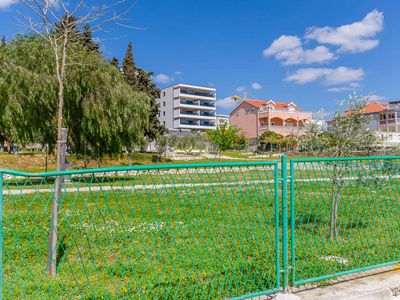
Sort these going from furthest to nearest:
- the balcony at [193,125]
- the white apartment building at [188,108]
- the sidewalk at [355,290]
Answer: the white apartment building at [188,108]
the balcony at [193,125]
the sidewalk at [355,290]

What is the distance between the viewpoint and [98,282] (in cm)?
384

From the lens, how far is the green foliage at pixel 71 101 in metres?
14.5

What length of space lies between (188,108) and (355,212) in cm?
7029

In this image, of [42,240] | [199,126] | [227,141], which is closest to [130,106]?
[42,240]

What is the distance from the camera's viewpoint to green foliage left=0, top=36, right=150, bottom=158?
14.5 m

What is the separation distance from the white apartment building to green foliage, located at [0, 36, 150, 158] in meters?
55.6

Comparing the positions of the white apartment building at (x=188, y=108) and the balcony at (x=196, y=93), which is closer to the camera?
the white apartment building at (x=188, y=108)

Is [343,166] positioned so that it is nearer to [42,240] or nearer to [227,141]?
[42,240]

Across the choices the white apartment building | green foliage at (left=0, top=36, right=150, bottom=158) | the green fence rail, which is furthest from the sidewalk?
the white apartment building

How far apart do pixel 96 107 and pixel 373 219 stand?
12.9m

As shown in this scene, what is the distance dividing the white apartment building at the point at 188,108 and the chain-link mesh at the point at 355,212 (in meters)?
67.7

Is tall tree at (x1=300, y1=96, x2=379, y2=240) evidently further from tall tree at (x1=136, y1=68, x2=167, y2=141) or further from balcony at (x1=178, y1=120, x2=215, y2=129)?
balcony at (x1=178, y1=120, x2=215, y2=129)

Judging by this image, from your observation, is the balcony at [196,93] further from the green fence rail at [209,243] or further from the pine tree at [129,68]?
the green fence rail at [209,243]

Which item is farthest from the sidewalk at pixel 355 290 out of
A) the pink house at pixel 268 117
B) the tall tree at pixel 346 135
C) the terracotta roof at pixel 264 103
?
the terracotta roof at pixel 264 103
